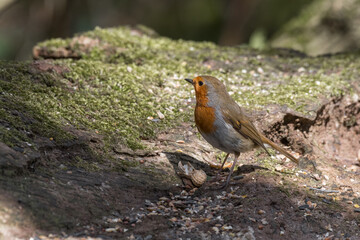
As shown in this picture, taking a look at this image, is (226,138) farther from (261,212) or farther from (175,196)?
(261,212)

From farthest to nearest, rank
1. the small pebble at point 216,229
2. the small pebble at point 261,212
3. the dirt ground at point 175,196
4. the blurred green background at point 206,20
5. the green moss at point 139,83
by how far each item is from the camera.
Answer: the blurred green background at point 206,20 → the green moss at point 139,83 → the small pebble at point 261,212 → the small pebble at point 216,229 → the dirt ground at point 175,196

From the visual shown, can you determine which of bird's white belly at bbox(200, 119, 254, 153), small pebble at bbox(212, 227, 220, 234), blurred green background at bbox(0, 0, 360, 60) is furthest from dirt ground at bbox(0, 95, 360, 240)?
blurred green background at bbox(0, 0, 360, 60)

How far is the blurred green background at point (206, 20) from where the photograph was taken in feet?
26.4

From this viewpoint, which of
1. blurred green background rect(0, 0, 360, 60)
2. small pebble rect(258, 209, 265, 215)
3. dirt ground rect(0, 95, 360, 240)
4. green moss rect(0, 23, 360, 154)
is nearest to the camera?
dirt ground rect(0, 95, 360, 240)

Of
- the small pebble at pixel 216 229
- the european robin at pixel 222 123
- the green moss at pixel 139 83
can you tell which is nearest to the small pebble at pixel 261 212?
the small pebble at pixel 216 229

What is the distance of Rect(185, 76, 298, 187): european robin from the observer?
3.73m

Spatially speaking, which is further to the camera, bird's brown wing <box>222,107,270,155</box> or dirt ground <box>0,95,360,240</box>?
bird's brown wing <box>222,107,270,155</box>

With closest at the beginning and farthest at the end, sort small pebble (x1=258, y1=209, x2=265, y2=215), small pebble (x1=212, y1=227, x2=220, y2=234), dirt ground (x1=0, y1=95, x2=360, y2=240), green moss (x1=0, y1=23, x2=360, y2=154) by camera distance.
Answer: dirt ground (x1=0, y1=95, x2=360, y2=240), small pebble (x1=212, y1=227, x2=220, y2=234), small pebble (x1=258, y1=209, x2=265, y2=215), green moss (x1=0, y1=23, x2=360, y2=154)

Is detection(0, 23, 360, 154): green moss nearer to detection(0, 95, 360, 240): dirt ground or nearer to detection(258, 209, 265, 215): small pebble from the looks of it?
detection(0, 95, 360, 240): dirt ground

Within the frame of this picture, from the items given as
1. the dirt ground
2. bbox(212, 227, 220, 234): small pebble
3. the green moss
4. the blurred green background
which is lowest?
bbox(212, 227, 220, 234): small pebble

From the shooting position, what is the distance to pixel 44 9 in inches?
348

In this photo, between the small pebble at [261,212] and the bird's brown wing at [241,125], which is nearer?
the small pebble at [261,212]

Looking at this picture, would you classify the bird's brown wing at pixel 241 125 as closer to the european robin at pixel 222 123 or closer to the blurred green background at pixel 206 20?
the european robin at pixel 222 123

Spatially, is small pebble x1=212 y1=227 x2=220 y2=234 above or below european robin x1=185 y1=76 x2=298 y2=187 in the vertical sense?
below
